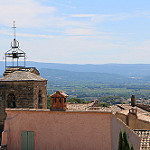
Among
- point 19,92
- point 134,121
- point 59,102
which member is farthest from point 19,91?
point 134,121

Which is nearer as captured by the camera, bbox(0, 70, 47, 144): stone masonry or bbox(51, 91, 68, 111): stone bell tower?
bbox(51, 91, 68, 111): stone bell tower

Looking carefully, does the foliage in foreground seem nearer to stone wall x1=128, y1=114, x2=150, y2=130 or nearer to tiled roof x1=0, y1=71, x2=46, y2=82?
tiled roof x1=0, y1=71, x2=46, y2=82

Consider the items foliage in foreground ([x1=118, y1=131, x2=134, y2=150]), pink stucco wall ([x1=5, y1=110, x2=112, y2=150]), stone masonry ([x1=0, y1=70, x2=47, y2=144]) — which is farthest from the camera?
stone masonry ([x1=0, y1=70, x2=47, y2=144])

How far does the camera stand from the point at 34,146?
439 inches

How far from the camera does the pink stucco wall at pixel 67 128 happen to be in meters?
10.9

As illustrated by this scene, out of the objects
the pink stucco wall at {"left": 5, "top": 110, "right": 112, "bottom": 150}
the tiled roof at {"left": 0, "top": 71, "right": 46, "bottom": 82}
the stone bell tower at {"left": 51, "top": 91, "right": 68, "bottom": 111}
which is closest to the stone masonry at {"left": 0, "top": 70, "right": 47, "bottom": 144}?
the tiled roof at {"left": 0, "top": 71, "right": 46, "bottom": 82}

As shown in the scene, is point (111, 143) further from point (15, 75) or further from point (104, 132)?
point (15, 75)

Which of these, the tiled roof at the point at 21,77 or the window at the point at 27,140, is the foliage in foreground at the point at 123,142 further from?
the tiled roof at the point at 21,77

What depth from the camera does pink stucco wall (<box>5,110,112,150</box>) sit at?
1086 cm

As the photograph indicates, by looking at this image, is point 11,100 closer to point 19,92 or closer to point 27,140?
point 19,92

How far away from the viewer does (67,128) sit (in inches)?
431

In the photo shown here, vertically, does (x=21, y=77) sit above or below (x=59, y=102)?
above

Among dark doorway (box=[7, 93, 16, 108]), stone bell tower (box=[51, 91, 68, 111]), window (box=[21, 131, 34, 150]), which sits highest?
stone bell tower (box=[51, 91, 68, 111])

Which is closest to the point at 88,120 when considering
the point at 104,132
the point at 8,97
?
the point at 104,132
